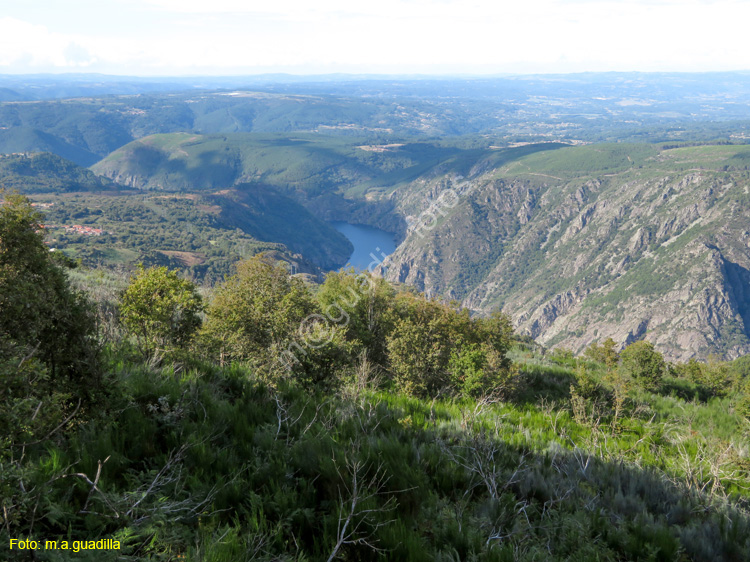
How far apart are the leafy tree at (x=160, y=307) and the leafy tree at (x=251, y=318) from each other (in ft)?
2.66

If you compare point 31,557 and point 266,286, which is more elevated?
point 31,557

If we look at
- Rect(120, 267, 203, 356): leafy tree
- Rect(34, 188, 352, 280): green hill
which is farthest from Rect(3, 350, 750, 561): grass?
Rect(34, 188, 352, 280): green hill

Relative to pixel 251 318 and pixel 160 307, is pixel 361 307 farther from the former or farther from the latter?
pixel 160 307

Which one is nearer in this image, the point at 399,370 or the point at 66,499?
the point at 66,499

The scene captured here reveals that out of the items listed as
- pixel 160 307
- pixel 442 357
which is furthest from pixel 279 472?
pixel 442 357

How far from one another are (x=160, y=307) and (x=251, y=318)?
3.16 meters

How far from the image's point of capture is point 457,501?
3.47 meters

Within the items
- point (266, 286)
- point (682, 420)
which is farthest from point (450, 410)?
point (266, 286)

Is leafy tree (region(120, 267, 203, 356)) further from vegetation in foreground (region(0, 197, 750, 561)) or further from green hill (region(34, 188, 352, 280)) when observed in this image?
green hill (region(34, 188, 352, 280))

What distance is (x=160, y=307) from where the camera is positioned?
11.5m

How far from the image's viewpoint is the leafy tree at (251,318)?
43.1 ft

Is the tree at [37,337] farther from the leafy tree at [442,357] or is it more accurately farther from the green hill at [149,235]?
the green hill at [149,235]

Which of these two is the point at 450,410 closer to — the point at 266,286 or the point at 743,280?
the point at 266,286

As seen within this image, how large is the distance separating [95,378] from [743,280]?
233677 millimetres
